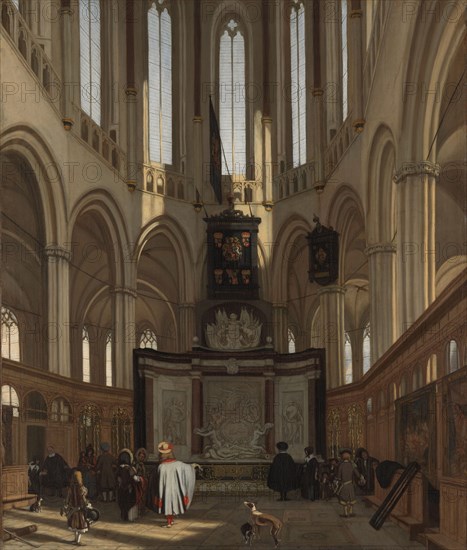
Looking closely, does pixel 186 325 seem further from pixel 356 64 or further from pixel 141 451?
pixel 356 64

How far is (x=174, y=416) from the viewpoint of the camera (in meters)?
13.9

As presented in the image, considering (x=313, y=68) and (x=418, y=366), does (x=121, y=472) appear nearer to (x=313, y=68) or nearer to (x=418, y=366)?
(x=418, y=366)

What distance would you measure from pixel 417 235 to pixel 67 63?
640cm

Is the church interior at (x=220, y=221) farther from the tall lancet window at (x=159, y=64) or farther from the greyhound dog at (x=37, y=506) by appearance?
the greyhound dog at (x=37, y=506)

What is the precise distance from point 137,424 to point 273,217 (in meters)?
4.24

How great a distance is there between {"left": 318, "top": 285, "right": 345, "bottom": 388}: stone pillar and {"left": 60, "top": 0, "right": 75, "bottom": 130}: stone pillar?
508 cm

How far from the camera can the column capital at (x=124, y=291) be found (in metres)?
15.5

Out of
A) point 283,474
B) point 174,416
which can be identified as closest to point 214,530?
point 283,474

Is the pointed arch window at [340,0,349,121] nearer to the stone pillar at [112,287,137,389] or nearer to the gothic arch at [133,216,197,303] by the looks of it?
the gothic arch at [133,216,197,303]

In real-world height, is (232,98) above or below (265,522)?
above

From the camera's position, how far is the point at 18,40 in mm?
12875

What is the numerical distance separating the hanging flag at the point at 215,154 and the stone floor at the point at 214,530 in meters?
5.61

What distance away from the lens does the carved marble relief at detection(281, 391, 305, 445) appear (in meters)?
13.6

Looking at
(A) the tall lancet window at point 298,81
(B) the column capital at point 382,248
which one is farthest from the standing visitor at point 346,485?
(A) the tall lancet window at point 298,81
